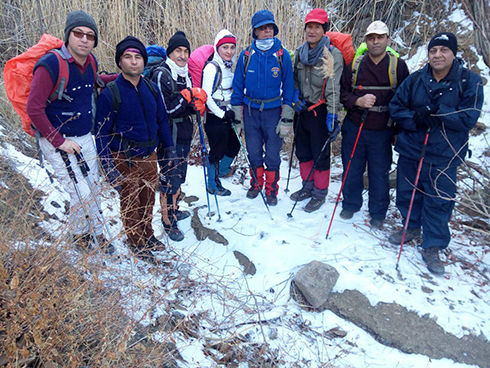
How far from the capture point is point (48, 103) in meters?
2.92

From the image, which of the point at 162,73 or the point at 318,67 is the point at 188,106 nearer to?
the point at 162,73

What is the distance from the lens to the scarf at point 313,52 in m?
4.08

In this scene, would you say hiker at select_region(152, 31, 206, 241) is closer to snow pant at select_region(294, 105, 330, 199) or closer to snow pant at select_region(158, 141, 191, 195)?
snow pant at select_region(158, 141, 191, 195)

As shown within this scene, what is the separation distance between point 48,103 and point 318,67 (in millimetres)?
2823

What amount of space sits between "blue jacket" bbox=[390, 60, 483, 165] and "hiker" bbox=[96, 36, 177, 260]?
8.11ft

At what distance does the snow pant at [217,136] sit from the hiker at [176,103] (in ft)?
1.63

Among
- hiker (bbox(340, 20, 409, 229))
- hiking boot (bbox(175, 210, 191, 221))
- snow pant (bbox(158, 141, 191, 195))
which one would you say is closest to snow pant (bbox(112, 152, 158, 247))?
snow pant (bbox(158, 141, 191, 195))

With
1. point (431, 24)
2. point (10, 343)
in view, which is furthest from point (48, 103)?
point (431, 24)

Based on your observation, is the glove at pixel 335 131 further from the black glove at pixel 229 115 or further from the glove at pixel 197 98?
the glove at pixel 197 98

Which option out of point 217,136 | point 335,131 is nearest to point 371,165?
point 335,131

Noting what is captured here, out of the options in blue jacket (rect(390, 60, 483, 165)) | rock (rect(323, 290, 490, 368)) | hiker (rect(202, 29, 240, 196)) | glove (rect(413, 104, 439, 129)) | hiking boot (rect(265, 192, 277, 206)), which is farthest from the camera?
hiking boot (rect(265, 192, 277, 206))

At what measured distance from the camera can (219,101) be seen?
4445mm

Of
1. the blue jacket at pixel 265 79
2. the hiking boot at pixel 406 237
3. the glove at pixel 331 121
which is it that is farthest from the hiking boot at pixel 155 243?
the hiking boot at pixel 406 237

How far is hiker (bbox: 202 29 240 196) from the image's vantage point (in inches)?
166
